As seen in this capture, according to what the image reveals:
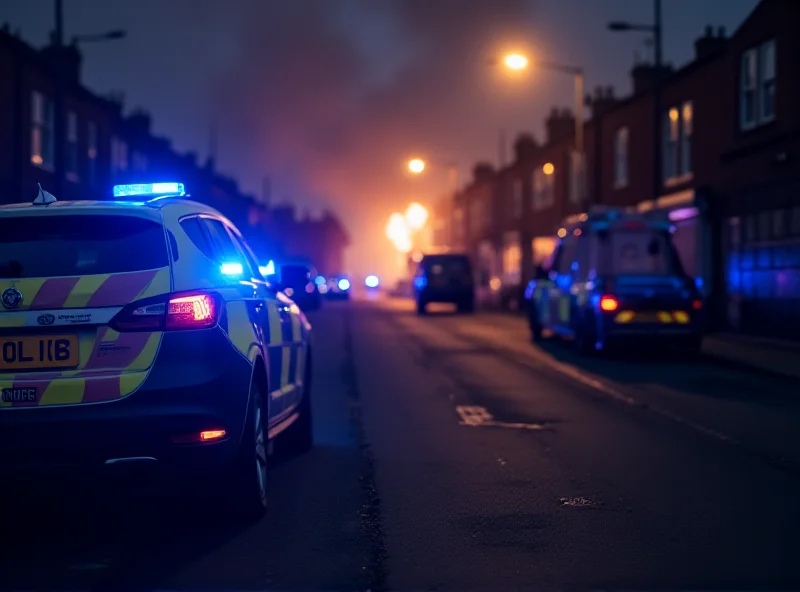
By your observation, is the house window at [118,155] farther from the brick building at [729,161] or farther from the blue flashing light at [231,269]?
the blue flashing light at [231,269]

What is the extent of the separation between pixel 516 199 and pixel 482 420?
44.2 meters

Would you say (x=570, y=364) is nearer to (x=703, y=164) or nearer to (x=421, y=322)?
(x=703, y=164)

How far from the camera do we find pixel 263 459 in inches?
262

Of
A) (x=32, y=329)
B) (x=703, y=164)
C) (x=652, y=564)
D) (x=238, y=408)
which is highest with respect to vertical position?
(x=703, y=164)

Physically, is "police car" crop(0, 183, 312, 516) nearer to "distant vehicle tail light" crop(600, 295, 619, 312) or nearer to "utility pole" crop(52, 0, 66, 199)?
"distant vehicle tail light" crop(600, 295, 619, 312)

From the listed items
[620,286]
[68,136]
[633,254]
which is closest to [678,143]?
[633,254]

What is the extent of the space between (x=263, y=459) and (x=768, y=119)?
19168 mm

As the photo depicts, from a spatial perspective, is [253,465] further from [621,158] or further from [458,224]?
[458,224]

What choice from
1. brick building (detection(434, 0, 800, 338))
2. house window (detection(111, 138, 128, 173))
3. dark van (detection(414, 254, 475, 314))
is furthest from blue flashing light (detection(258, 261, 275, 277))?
house window (detection(111, 138, 128, 173))

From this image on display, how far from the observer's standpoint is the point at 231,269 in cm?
656

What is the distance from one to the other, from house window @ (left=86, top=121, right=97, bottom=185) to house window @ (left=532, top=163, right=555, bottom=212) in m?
19.2

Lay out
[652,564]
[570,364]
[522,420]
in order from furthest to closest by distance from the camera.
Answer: [570,364]
[522,420]
[652,564]

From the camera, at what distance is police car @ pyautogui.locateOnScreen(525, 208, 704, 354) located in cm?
1759

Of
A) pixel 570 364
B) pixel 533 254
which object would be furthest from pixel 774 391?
pixel 533 254
